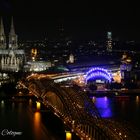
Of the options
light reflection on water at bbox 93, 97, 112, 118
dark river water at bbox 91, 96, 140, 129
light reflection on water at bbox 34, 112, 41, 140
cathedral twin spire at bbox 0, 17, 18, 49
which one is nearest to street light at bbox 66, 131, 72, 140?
light reflection on water at bbox 34, 112, 41, 140

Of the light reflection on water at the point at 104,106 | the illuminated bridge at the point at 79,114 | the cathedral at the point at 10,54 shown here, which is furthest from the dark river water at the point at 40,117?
the cathedral at the point at 10,54

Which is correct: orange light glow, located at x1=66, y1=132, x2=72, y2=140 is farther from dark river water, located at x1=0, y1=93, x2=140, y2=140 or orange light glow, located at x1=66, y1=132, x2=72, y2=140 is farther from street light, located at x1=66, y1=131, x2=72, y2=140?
dark river water, located at x1=0, y1=93, x2=140, y2=140

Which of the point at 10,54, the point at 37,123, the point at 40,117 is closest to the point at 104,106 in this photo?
the point at 40,117

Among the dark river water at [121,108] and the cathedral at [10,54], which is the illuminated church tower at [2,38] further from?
the dark river water at [121,108]

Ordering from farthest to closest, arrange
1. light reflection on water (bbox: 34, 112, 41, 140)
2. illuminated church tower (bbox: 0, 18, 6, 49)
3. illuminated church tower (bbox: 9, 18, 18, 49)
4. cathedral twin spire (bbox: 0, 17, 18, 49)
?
illuminated church tower (bbox: 9, 18, 18, 49), cathedral twin spire (bbox: 0, 17, 18, 49), illuminated church tower (bbox: 0, 18, 6, 49), light reflection on water (bbox: 34, 112, 41, 140)

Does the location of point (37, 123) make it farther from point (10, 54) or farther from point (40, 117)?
point (10, 54)

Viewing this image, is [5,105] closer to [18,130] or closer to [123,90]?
[18,130]
